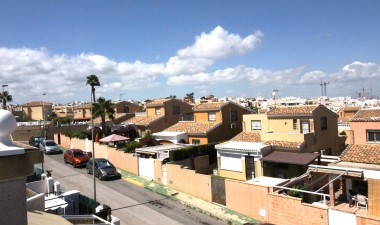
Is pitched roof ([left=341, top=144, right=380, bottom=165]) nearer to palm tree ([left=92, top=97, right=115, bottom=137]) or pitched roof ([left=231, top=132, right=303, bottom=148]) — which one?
pitched roof ([left=231, top=132, right=303, bottom=148])

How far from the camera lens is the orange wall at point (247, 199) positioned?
68.3 feet

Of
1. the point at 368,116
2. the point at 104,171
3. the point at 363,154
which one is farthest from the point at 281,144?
the point at 104,171

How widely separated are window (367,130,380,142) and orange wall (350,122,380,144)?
0.25 meters

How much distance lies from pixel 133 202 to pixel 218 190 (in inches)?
258

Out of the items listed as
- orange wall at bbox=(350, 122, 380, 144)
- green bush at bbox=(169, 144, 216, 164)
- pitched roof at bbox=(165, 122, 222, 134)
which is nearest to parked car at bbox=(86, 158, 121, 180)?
green bush at bbox=(169, 144, 216, 164)

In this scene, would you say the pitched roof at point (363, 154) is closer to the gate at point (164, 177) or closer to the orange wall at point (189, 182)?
the orange wall at point (189, 182)

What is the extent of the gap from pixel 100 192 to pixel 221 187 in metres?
10.4

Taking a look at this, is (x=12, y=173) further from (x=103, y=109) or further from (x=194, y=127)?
(x=103, y=109)

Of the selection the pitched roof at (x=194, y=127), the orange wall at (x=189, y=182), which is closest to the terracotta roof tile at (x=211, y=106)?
the pitched roof at (x=194, y=127)

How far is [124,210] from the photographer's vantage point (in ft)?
75.3

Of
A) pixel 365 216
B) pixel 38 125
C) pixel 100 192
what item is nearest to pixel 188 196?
pixel 100 192

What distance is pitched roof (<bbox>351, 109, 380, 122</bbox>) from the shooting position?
79.6ft

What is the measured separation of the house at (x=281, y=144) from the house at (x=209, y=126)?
19.0ft

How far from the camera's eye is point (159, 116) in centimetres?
5038
